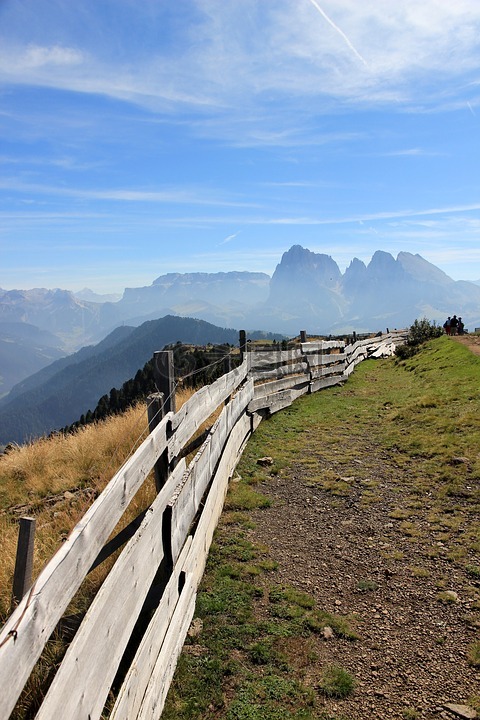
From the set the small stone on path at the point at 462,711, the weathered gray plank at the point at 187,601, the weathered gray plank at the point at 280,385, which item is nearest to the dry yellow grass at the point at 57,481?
the weathered gray plank at the point at 187,601

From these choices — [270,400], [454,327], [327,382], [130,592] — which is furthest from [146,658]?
[454,327]

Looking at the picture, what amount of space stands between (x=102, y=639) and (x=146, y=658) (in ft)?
2.96

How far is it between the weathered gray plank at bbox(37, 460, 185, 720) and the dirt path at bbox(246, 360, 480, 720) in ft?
6.05

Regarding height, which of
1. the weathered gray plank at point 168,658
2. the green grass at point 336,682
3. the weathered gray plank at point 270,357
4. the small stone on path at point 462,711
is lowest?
the green grass at point 336,682

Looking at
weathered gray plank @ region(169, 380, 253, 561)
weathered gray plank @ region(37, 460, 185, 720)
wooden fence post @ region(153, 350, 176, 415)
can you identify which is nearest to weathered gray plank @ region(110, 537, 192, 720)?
weathered gray plank @ region(37, 460, 185, 720)

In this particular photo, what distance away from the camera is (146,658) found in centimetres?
297

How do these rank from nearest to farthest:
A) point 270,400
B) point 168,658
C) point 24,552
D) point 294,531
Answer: point 24,552, point 168,658, point 294,531, point 270,400

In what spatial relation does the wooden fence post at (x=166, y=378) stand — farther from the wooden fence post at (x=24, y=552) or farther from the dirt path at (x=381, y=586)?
the wooden fence post at (x=24, y=552)

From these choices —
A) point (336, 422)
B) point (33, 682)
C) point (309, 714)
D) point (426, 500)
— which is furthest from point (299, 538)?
point (336, 422)

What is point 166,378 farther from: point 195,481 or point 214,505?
point 214,505

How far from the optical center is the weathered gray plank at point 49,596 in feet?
5.00

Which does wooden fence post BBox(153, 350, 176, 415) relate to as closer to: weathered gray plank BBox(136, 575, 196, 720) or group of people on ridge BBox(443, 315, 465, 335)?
weathered gray plank BBox(136, 575, 196, 720)

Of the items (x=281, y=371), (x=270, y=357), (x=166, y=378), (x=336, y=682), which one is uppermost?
(x=166, y=378)

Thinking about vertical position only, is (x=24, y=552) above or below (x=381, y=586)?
above
